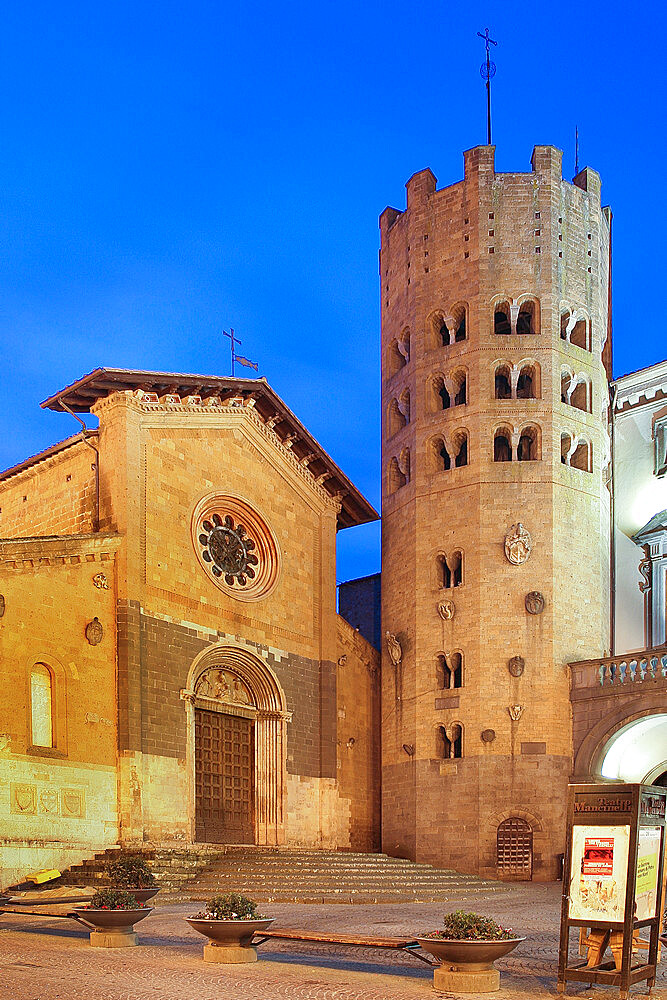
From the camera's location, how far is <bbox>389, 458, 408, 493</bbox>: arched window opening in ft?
110

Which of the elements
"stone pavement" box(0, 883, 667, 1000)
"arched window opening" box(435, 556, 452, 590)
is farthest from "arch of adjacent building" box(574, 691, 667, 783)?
"stone pavement" box(0, 883, 667, 1000)

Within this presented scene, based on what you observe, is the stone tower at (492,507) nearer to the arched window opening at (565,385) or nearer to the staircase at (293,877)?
the arched window opening at (565,385)

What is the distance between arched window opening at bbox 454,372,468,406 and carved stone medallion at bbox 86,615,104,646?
12273 mm

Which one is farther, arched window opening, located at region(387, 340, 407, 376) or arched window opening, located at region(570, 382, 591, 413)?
arched window opening, located at region(387, 340, 407, 376)

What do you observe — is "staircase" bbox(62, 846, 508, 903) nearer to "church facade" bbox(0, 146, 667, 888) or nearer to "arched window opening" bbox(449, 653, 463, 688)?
"church facade" bbox(0, 146, 667, 888)

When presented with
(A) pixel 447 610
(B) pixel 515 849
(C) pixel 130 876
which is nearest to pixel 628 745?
(B) pixel 515 849

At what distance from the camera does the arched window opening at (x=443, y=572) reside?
1229 inches

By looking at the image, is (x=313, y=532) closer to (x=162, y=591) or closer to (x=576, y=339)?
(x=162, y=591)

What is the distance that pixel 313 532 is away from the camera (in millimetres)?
32969

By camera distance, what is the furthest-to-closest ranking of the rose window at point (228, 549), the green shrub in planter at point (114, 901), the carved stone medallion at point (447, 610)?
the carved stone medallion at point (447, 610) → the rose window at point (228, 549) → the green shrub in planter at point (114, 901)

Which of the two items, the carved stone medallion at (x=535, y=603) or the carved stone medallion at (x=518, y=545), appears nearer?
the carved stone medallion at (x=535, y=603)

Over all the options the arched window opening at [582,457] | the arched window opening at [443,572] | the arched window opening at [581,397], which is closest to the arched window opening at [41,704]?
the arched window opening at [443,572]

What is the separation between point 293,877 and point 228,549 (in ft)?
28.7

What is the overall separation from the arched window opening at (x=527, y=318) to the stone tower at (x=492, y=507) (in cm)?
8
